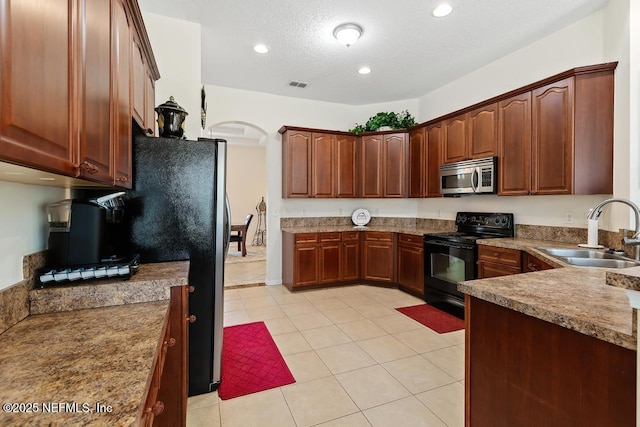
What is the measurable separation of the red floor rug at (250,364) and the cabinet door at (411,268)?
2.16 m

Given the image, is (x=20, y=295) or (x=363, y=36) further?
(x=363, y=36)

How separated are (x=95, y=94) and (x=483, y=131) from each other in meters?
3.63

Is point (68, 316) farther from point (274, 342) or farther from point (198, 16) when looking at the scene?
point (198, 16)

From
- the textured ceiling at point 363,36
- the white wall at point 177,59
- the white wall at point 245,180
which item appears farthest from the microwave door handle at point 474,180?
the white wall at point 245,180

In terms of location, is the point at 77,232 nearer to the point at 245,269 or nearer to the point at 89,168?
the point at 89,168

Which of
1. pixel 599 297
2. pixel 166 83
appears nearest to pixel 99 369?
pixel 599 297

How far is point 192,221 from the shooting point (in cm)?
202

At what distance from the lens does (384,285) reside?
459cm

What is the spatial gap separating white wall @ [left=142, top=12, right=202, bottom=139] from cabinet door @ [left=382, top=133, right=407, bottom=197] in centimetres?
289

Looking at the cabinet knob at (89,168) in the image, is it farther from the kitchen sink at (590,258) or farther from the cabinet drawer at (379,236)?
the cabinet drawer at (379,236)

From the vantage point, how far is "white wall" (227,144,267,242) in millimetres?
8664

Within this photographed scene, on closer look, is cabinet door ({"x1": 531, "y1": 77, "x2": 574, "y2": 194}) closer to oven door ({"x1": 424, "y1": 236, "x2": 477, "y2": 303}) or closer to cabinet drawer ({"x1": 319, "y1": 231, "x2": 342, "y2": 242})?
oven door ({"x1": 424, "y1": 236, "x2": 477, "y2": 303})

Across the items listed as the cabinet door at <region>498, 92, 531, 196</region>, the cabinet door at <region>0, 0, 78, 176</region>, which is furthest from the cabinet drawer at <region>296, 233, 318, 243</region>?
the cabinet door at <region>0, 0, 78, 176</region>

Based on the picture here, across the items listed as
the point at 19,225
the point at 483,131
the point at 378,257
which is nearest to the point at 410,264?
the point at 378,257
